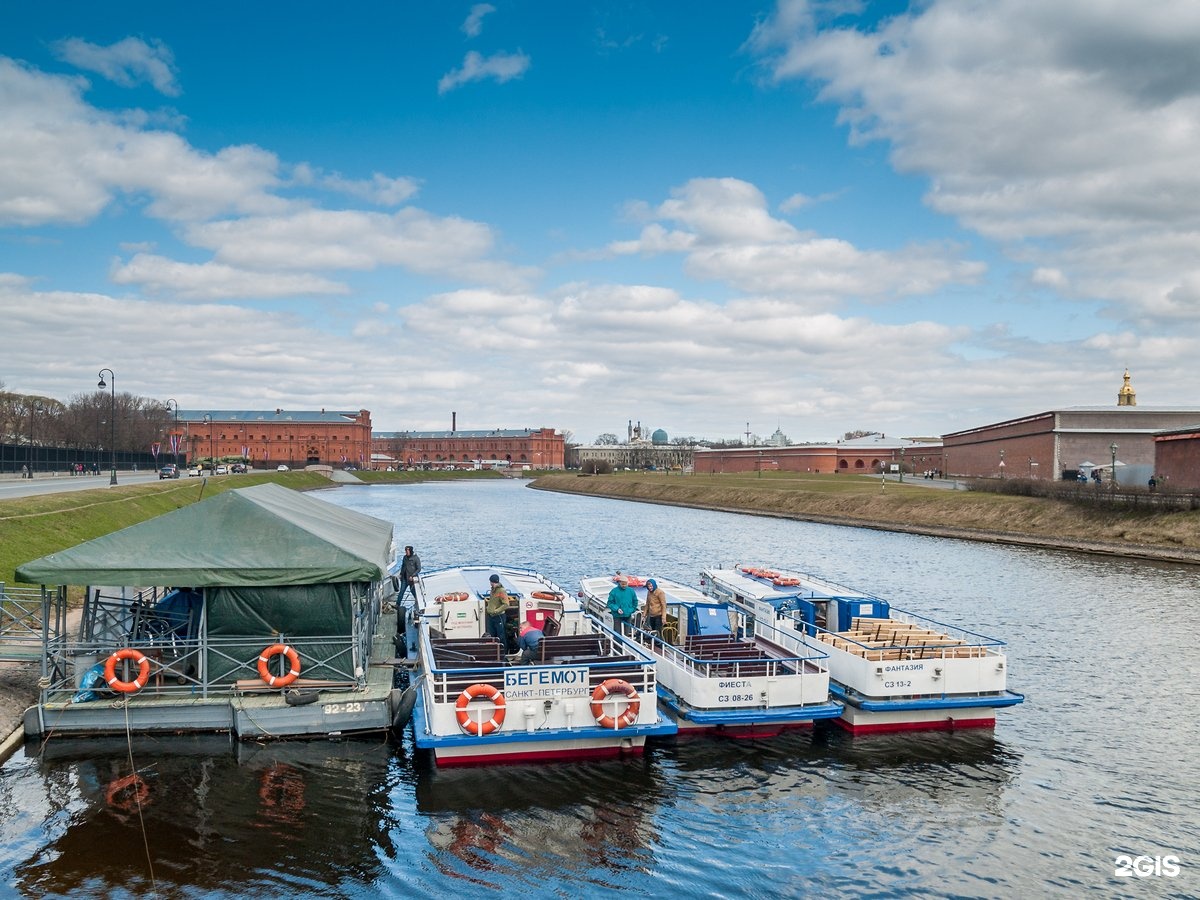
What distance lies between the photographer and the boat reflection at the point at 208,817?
39.8 ft

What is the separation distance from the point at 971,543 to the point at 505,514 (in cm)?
4581

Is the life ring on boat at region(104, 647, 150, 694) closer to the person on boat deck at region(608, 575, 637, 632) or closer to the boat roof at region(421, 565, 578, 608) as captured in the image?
the boat roof at region(421, 565, 578, 608)

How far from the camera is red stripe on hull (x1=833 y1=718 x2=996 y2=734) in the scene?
18672 mm

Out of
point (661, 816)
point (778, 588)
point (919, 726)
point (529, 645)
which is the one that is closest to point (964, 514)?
point (778, 588)

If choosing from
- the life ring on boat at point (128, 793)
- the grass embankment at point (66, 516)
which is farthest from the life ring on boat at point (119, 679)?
the grass embankment at point (66, 516)

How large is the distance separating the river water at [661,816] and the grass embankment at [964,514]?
3356 cm

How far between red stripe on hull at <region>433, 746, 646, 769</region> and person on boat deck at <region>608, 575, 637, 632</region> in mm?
5381

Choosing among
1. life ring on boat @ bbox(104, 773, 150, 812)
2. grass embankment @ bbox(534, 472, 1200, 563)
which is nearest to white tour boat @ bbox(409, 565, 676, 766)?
life ring on boat @ bbox(104, 773, 150, 812)

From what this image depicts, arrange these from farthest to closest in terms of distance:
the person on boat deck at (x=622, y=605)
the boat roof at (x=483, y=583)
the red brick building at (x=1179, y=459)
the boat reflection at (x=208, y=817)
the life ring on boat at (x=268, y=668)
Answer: the red brick building at (x=1179, y=459) < the boat roof at (x=483, y=583) < the person on boat deck at (x=622, y=605) < the life ring on boat at (x=268, y=668) < the boat reflection at (x=208, y=817)

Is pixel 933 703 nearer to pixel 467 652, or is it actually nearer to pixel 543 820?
pixel 543 820

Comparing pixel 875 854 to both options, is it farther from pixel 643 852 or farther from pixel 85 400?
pixel 85 400

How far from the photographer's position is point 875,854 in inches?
534

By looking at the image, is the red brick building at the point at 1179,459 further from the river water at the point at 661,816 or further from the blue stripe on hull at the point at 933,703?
the blue stripe on hull at the point at 933,703

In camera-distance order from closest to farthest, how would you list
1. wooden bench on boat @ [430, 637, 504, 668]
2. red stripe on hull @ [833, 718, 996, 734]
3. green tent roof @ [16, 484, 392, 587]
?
green tent roof @ [16, 484, 392, 587] < wooden bench on boat @ [430, 637, 504, 668] < red stripe on hull @ [833, 718, 996, 734]
